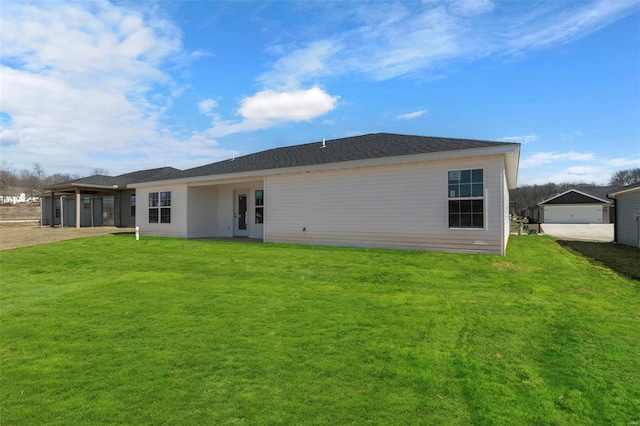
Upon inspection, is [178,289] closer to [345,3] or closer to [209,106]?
[345,3]

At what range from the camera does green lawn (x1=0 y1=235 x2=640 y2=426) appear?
3033mm

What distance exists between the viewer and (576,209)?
4291 centimetres

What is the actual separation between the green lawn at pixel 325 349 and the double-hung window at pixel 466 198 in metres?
2.23

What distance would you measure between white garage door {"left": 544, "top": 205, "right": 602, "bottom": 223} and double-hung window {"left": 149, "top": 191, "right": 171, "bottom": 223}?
45404 millimetres

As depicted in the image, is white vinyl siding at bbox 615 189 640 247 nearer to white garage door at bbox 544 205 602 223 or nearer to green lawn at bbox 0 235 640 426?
green lawn at bbox 0 235 640 426

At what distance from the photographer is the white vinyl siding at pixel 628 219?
16.1 meters

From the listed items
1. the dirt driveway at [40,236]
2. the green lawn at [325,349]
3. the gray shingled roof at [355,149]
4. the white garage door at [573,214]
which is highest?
the gray shingled roof at [355,149]

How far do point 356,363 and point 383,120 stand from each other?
59.2 ft

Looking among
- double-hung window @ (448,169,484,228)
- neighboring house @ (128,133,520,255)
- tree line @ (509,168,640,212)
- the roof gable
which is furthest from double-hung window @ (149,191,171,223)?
tree line @ (509,168,640,212)

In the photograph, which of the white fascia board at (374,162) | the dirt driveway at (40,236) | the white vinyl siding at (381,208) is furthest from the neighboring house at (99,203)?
the white vinyl siding at (381,208)

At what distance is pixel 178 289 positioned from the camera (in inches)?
287

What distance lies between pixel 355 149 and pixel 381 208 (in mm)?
3280

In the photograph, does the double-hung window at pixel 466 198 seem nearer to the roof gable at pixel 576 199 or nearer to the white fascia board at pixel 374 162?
the white fascia board at pixel 374 162

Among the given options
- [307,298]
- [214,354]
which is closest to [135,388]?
[214,354]
